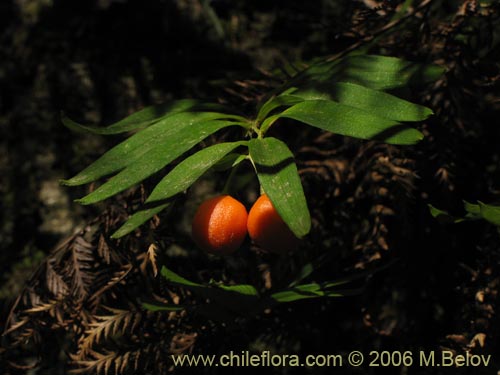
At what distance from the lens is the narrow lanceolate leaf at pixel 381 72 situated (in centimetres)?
113

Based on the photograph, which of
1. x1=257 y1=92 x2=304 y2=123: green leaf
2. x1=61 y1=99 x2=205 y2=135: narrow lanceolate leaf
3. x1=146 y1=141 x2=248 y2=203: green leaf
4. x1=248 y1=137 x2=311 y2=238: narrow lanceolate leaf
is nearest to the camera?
x1=248 y1=137 x2=311 y2=238: narrow lanceolate leaf

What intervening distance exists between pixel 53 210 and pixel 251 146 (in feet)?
4.46

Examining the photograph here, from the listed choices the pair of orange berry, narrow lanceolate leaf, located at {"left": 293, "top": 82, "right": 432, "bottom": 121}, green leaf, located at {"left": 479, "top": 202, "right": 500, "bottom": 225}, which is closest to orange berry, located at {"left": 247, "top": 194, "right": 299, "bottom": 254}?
the pair of orange berry

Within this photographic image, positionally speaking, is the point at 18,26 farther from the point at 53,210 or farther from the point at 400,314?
the point at 400,314

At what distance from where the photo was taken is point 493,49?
1457mm

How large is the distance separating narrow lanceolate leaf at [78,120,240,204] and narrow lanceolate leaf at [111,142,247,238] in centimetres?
3

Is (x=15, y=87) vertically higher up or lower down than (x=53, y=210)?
higher up

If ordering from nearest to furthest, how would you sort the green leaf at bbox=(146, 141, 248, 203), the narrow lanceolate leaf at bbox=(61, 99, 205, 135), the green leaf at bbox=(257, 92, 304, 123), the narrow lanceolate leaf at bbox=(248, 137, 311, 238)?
the narrow lanceolate leaf at bbox=(248, 137, 311, 238) → the green leaf at bbox=(146, 141, 248, 203) → the green leaf at bbox=(257, 92, 304, 123) → the narrow lanceolate leaf at bbox=(61, 99, 205, 135)

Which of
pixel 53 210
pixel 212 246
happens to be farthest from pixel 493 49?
pixel 53 210

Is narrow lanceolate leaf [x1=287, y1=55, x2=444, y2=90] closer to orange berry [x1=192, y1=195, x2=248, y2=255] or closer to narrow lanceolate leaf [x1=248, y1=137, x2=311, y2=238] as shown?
narrow lanceolate leaf [x1=248, y1=137, x2=311, y2=238]

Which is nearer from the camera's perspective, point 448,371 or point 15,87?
point 448,371

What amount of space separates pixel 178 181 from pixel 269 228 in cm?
20

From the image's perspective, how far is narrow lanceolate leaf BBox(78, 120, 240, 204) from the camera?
3.23 ft

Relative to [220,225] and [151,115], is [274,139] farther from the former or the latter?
[151,115]
